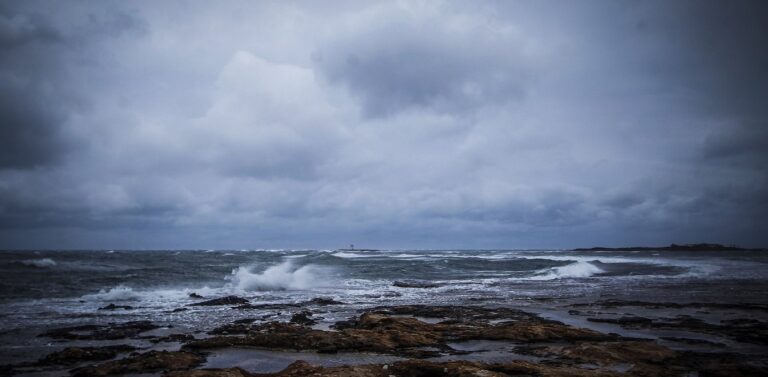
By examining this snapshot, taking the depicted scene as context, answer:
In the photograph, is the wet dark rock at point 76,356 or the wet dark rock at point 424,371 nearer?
the wet dark rock at point 424,371

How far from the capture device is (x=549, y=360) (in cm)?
918

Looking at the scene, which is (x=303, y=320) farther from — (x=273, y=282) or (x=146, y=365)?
(x=273, y=282)

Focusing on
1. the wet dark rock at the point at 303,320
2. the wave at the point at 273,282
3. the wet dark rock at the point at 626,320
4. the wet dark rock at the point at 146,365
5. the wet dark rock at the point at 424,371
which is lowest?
the wave at the point at 273,282

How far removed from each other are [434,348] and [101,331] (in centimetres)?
1059

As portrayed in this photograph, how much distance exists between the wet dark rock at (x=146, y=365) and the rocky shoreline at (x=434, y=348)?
0.07 feet

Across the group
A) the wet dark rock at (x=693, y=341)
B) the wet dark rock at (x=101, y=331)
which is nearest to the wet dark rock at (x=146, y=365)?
the wet dark rock at (x=101, y=331)

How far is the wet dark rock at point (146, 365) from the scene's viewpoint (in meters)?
8.73

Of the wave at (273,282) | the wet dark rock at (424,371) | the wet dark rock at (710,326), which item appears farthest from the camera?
the wave at (273,282)

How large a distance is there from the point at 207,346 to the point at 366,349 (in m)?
4.15

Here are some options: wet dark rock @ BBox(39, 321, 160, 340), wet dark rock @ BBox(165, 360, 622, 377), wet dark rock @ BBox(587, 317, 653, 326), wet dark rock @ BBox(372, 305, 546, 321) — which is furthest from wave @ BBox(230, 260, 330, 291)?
wet dark rock @ BBox(165, 360, 622, 377)

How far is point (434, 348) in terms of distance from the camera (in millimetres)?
10570

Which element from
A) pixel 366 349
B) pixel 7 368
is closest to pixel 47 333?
pixel 7 368

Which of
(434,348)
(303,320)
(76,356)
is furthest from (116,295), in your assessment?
(434,348)

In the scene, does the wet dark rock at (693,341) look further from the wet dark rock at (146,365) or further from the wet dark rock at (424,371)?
Answer: the wet dark rock at (146,365)
